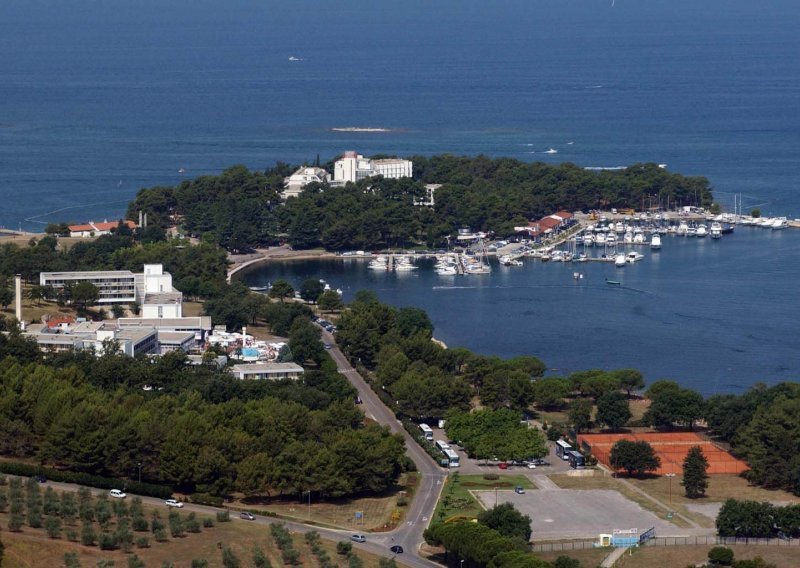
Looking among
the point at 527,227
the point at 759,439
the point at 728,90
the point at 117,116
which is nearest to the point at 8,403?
the point at 759,439

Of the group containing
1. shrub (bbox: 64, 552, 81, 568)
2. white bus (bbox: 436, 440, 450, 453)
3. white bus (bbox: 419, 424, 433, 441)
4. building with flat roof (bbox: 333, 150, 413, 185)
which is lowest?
shrub (bbox: 64, 552, 81, 568)

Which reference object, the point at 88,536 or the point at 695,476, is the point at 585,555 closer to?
the point at 695,476

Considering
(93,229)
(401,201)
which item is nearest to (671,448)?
(401,201)

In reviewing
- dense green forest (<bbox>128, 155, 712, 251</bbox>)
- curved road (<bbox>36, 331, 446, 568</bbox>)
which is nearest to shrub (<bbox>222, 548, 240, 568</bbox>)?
curved road (<bbox>36, 331, 446, 568</bbox>)

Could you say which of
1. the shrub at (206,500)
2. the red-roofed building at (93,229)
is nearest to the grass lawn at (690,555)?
the shrub at (206,500)

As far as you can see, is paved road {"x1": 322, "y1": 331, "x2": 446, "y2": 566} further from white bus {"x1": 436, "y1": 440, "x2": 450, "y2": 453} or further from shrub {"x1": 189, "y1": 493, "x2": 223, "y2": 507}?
shrub {"x1": 189, "y1": 493, "x2": 223, "y2": 507}

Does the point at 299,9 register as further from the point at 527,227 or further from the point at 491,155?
the point at 527,227
